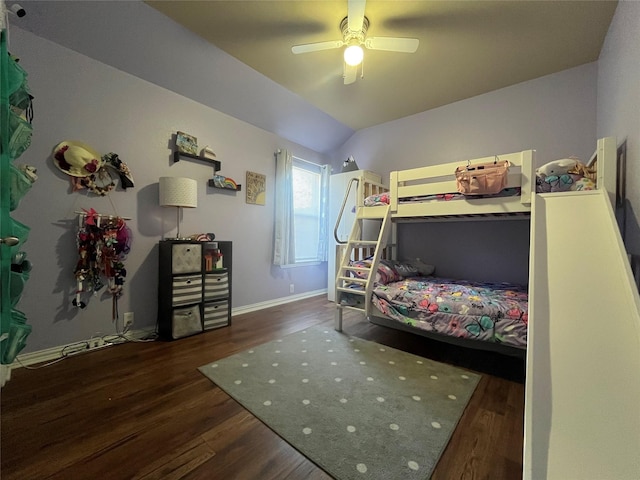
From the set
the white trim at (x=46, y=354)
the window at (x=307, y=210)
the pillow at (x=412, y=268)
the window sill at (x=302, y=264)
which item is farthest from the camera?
the window at (x=307, y=210)

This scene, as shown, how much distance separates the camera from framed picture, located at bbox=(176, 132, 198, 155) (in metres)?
2.69

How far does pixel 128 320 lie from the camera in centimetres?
239

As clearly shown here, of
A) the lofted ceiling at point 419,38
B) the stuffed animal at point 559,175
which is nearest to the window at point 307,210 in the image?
the lofted ceiling at point 419,38

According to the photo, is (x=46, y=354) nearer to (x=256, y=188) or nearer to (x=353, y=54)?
(x=256, y=188)

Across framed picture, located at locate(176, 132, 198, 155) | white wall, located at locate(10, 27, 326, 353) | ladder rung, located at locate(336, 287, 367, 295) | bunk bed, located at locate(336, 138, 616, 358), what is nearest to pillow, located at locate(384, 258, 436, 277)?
bunk bed, located at locate(336, 138, 616, 358)

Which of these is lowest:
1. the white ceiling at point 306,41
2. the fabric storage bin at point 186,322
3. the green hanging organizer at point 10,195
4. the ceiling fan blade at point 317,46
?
the fabric storage bin at point 186,322

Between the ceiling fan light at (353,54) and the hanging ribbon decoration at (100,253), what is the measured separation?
2.42 meters

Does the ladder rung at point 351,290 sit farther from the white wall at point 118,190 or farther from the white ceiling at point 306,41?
the white ceiling at point 306,41

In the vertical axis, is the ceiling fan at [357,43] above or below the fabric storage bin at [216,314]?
above

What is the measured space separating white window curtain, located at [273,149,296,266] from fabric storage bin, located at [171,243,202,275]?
1.22m

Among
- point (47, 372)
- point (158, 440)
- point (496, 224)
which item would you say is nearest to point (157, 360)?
point (47, 372)

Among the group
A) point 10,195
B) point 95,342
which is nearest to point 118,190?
point 95,342

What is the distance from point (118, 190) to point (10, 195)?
1.48 metres

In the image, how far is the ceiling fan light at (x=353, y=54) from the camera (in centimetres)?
199
